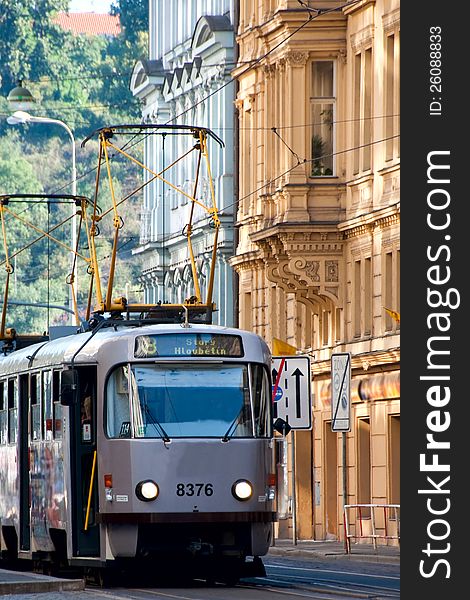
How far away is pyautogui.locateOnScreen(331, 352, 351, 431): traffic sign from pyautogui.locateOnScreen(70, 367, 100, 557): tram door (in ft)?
30.0

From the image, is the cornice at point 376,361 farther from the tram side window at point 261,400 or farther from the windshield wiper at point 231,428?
the windshield wiper at point 231,428

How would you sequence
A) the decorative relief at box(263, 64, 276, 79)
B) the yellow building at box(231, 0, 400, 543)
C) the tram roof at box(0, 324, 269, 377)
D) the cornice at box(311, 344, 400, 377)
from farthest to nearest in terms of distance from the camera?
the decorative relief at box(263, 64, 276, 79), the yellow building at box(231, 0, 400, 543), the cornice at box(311, 344, 400, 377), the tram roof at box(0, 324, 269, 377)

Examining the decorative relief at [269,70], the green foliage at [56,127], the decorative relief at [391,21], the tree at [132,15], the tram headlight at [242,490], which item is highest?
the tree at [132,15]

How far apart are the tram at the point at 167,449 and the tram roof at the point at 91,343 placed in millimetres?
27

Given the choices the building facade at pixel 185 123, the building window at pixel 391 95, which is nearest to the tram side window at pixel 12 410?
the building window at pixel 391 95

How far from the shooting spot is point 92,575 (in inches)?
1118

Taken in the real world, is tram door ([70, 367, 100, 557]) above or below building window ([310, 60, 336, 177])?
below

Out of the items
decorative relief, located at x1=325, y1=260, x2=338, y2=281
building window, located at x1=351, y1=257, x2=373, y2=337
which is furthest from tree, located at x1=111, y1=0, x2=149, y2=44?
building window, located at x1=351, y1=257, x2=373, y2=337

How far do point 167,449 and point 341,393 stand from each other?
426 inches

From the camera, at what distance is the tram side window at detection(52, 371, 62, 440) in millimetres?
28766

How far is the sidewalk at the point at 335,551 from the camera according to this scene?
37094 mm

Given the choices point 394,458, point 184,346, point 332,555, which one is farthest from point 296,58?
point 184,346

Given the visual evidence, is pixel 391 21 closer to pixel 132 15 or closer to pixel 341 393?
pixel 341 393

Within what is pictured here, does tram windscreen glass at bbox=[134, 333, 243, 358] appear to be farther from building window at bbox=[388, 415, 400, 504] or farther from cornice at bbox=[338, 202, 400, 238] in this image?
building window at bbox=[388, 415, 400, 504]
